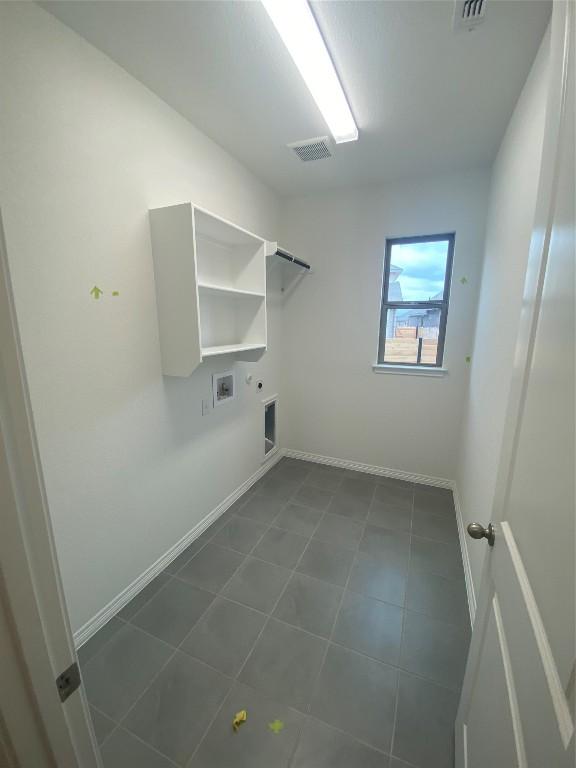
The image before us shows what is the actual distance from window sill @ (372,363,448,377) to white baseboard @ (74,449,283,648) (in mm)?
1675

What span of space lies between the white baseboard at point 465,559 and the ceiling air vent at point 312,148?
2.83 metres

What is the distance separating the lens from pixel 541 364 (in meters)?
0.64

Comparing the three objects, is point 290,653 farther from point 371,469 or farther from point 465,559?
point 371,469

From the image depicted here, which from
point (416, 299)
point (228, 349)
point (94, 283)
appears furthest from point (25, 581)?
point (416, 299)

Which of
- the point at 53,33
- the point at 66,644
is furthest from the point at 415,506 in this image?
the point at 53,33

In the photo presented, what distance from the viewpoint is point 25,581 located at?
469mm

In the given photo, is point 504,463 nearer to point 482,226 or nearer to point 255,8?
point 255,8

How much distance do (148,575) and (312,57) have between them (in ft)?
9.42

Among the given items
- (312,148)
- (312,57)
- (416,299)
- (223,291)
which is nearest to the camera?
(312,57)

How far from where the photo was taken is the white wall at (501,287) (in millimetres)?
1337

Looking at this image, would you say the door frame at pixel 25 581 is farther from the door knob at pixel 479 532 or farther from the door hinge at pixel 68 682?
the door knob at pixel 479 532

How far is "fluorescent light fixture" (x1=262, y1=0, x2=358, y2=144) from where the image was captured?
1195 millimetres

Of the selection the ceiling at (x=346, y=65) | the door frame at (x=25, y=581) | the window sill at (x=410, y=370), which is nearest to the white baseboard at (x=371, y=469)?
the window sill at (x=410, y=370)

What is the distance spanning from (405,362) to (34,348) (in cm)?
277
